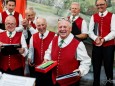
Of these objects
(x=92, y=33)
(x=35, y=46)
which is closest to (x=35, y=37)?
(x=35, y=46)

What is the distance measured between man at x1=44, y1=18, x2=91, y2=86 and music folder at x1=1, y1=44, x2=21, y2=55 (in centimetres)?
58

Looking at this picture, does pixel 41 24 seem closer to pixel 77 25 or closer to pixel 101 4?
pixel 77 25

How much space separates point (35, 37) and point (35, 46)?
14 cm

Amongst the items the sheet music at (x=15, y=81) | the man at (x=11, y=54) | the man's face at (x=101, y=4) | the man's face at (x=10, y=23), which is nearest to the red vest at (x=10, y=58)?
the man at (x=11, y=54)

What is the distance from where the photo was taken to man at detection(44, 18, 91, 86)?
312 cm

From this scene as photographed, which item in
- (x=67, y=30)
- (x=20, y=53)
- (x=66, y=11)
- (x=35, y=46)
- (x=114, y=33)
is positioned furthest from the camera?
(x=66, y=11)

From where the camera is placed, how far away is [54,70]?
127 inches

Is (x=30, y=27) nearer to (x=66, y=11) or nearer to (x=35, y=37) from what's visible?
(x=35, y=37)

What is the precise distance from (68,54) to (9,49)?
2.86ft

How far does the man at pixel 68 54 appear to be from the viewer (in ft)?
10.3

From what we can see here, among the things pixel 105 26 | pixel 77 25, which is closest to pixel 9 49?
pixel 77 25

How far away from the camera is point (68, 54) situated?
3180mm

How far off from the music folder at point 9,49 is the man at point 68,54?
0.58 meters

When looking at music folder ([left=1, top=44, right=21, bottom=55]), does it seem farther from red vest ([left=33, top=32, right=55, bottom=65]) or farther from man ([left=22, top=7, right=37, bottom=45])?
man ([left=22, top=7, right=37, bottom=45])
